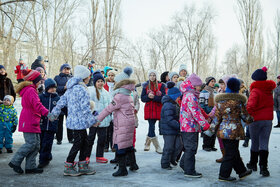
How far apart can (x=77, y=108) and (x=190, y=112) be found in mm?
1922

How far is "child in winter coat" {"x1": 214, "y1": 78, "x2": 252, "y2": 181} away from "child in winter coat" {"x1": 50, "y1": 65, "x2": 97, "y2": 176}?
6.99 ft

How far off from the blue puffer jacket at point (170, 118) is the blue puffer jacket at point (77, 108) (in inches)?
52.2

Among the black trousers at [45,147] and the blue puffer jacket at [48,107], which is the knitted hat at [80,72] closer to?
the blue puffer jacket at [48,107]

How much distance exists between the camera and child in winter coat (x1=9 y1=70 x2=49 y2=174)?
4.77 metres

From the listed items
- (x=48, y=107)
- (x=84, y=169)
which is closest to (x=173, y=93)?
(x=84, y=169)

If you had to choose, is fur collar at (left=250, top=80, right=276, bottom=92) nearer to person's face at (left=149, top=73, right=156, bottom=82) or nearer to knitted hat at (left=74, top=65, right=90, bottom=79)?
person's face at (left=149, top=73, right=156, bottom=82)

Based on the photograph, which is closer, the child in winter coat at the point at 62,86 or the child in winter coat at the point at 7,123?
the child in winter coat at the point at 7,123

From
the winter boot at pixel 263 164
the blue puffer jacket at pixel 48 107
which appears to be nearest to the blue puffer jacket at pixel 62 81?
the blue puffer jacket at pixel 48 107

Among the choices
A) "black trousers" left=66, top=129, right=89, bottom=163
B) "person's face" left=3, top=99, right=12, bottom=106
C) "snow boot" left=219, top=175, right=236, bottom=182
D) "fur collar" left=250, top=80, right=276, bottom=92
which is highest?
"fur collar" left=250, top=80, right=276, bottom=92

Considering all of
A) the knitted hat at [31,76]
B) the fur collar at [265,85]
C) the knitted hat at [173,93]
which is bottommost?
the knitted hat at [173,93]

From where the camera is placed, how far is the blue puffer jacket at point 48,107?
538 centimetres

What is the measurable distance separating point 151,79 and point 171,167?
250 cm

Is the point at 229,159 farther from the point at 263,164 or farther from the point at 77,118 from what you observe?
the point at 77,118

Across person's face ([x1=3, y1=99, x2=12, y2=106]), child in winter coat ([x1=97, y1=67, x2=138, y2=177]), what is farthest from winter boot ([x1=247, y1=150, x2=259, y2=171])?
person's face ([x1=3, y1=99, x2=12, y2=106])
